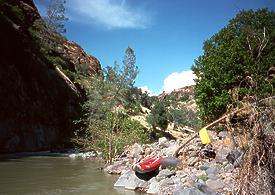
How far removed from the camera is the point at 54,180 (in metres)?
16.0

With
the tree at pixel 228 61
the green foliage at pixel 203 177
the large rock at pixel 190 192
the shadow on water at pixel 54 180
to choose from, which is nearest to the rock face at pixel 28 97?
the shadow on water at pixel 54 180

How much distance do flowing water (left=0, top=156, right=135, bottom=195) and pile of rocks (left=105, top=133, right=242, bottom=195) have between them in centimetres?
93

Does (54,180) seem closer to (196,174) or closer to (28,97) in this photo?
(196,174)

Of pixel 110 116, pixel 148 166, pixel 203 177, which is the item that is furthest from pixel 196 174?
pixel 110 116

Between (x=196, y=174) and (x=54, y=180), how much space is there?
6806 mm

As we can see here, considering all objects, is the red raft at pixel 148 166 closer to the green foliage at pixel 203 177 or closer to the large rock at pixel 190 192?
the green foliage at pixel 203 177

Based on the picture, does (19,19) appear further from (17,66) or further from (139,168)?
(139,168)

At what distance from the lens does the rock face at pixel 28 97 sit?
30766mm

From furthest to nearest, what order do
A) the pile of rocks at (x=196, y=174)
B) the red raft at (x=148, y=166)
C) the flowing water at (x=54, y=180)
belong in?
the red raft at (x=148, y=166), the flowing water at (x=54, y=180), the pile of rocks at (x=196, y=174)

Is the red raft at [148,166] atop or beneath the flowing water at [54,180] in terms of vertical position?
atop

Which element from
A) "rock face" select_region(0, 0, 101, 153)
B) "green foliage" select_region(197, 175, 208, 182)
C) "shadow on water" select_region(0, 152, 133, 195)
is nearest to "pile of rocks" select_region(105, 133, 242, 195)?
"green foliage" select_region(197, 175, 208, 182)

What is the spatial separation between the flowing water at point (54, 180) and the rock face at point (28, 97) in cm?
1042

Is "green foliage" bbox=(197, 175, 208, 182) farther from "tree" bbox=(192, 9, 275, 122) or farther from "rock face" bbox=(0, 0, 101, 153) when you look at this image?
"rock face" bbox=(0, 0, 101, 153)

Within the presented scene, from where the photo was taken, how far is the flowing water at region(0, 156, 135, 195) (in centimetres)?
1343
